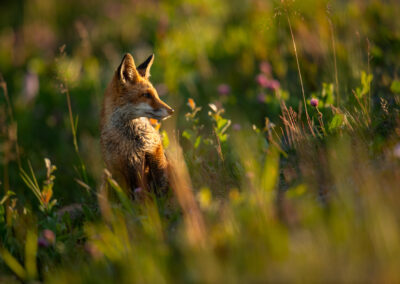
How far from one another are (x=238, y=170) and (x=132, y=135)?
1249 millimetres

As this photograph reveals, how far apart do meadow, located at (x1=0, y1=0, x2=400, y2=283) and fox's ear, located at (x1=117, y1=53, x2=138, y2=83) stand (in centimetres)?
60

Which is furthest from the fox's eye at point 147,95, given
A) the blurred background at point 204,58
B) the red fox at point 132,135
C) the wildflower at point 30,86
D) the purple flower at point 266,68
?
the wildflower at point 30,86

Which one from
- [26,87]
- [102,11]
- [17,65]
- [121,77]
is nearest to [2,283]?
[121,77]

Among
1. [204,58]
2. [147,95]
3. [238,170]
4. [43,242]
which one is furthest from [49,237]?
[204,58]

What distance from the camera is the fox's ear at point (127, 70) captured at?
4312 mm

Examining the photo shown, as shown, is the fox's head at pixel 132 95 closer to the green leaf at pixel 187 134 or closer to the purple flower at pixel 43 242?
the green leaf at pixel 187 134

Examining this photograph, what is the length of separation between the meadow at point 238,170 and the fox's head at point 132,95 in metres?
0.43

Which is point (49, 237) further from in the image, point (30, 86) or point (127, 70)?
point (30, 86)

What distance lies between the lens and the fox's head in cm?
427

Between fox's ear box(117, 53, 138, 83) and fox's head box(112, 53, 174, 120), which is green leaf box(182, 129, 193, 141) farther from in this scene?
fox's ear box(117, 53, 138, 83)

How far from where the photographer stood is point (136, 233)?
3.03 meters

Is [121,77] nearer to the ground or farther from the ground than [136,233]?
farther from the ground

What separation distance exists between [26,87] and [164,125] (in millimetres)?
4202

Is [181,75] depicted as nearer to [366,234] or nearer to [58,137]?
[58,137]
